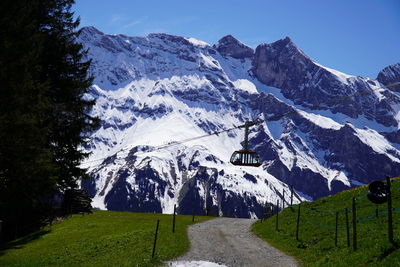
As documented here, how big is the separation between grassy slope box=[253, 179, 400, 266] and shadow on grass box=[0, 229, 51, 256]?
24157 millimetres

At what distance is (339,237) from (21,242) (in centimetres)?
3101

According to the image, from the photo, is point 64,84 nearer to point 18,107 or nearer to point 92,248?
point 18,107

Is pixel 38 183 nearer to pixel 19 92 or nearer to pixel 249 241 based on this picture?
pixel 19 92

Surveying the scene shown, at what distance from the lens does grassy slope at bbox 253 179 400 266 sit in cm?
2097

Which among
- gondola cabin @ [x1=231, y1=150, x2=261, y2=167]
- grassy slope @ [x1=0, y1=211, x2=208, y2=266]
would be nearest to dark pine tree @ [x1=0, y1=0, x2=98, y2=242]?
grassy slope @ [x1=0, y1=211, x2=208, y2=266]

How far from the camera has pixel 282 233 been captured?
4100 centimetres

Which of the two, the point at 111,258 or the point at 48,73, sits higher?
the point at 48,73

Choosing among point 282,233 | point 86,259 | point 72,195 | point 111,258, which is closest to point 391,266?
point 111,258

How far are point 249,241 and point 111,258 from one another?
1468cm

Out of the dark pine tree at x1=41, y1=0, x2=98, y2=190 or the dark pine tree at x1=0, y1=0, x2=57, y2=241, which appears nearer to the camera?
the dark pine tree at x1=0, y1=0, x2=57, y2=241

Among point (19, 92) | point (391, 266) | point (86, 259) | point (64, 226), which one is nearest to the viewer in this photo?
point (391, 266)

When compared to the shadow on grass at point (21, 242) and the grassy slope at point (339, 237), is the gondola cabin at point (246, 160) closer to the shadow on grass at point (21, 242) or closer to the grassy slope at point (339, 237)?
Answer: the grassy slope at point (339, 237)

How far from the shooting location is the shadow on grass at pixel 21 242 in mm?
39059

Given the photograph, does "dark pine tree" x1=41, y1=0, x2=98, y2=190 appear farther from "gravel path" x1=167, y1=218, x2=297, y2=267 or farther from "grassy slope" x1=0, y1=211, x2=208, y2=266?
"gravel path" x1=167, y1=218, x2=297, y2=267
